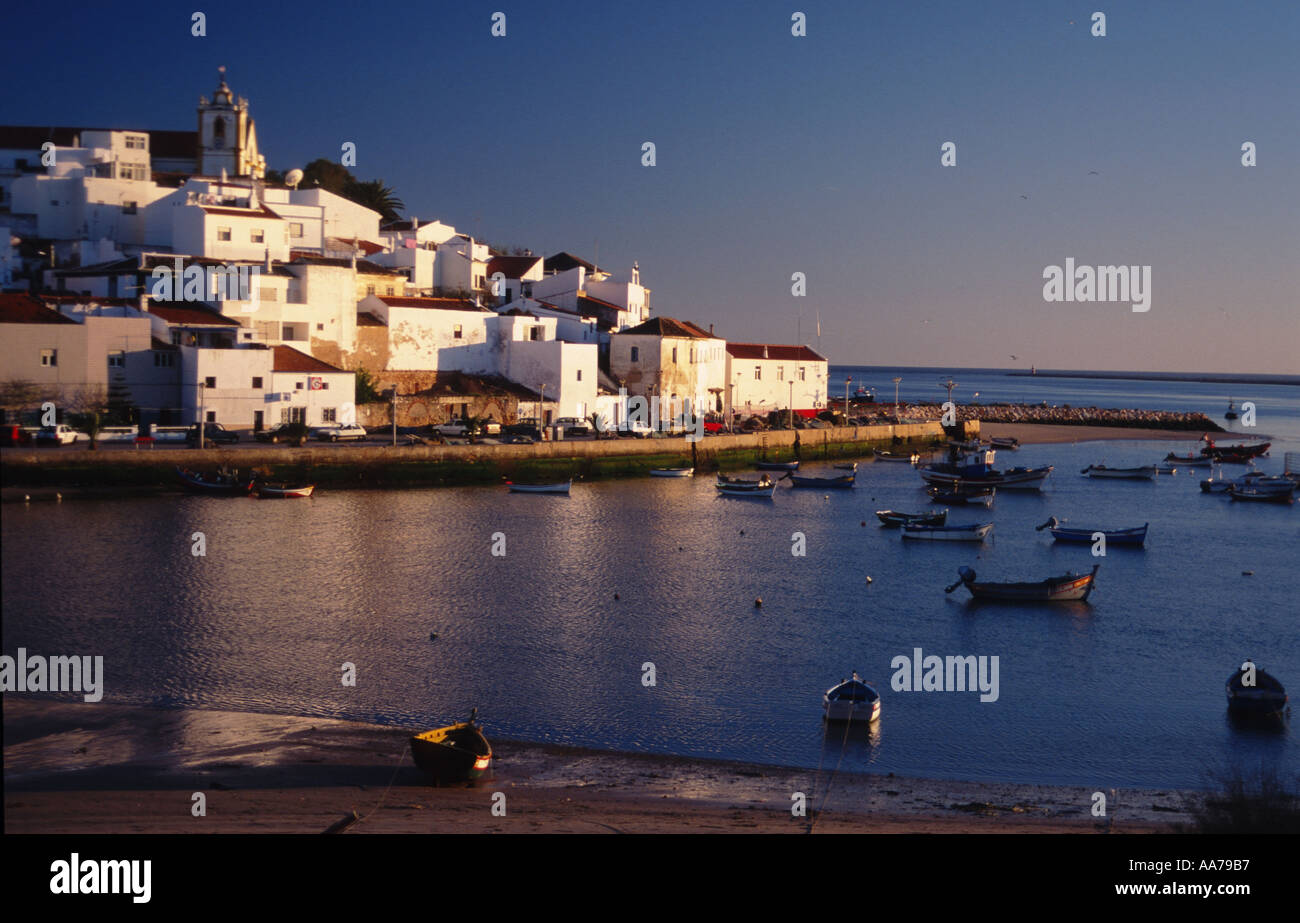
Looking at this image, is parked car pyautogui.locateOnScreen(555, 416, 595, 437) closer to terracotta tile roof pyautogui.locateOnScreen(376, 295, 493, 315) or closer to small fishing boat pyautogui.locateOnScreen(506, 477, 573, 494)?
terracotta tile roof pyautogui.locateOnScreen(376, 295, 493, 315)

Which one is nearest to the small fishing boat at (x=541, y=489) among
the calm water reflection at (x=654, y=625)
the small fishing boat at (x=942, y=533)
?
the calm water reflection at (x=654, y=625)

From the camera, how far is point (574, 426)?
39969mm

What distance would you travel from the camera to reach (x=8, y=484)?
Result: 259 inches

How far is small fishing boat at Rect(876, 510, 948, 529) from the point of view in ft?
92.9

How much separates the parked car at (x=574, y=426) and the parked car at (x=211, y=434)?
41.2ft

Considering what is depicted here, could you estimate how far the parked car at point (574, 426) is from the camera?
39281mm

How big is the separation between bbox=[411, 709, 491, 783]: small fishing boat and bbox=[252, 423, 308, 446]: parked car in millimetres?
21178

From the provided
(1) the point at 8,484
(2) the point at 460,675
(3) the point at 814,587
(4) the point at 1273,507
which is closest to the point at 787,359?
(4) the point at 1273,507

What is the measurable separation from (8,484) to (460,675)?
28.3ft

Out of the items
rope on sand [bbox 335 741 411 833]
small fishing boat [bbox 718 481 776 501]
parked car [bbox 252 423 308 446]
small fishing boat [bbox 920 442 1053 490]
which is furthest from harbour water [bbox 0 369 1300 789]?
small fishing boat [bbox 920 442 1053 490]
